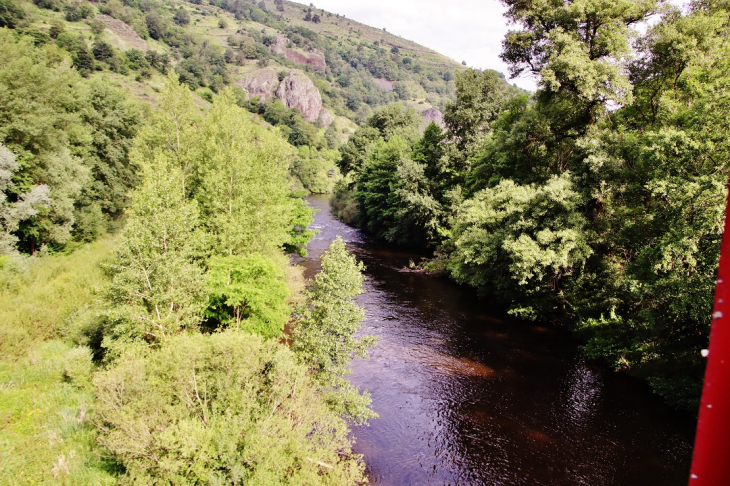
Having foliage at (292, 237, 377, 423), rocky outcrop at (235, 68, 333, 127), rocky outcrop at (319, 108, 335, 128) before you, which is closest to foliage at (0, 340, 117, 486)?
foliage at (292, 237, 377, 423)

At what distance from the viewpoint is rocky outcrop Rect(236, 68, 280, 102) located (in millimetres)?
185125

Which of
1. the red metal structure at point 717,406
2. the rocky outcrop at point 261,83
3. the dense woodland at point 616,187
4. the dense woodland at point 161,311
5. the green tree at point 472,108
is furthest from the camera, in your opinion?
the rocky outcrop at point 261,83

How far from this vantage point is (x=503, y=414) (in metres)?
18.9

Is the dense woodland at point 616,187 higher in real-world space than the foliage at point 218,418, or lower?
higher

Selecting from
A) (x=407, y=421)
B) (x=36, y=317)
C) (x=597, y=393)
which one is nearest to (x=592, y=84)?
(x=597, y=393)

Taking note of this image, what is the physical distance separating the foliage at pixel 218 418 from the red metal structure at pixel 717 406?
12048 mm

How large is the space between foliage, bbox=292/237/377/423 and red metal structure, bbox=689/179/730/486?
15.0 metres

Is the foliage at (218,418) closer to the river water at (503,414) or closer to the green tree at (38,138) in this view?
the river water at (503,414)

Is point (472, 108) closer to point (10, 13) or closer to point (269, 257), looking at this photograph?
point (269, 257)

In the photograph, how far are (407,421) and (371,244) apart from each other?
36529 mm

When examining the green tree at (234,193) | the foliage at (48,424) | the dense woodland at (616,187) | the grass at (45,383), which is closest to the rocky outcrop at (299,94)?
the dense woodland at (616,187)

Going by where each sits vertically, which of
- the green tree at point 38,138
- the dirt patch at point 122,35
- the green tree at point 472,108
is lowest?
the green tree at point 38,138

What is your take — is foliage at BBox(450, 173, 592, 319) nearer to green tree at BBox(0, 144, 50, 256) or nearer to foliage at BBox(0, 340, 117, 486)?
foliage at BBox(0, 340, 117, 486)

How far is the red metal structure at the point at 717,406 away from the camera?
1.70 meters
